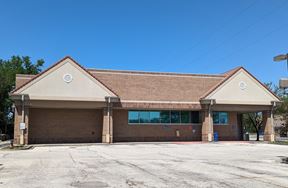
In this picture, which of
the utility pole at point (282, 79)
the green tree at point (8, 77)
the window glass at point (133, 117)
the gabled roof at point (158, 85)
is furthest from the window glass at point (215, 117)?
the green tree at point (8, 77)

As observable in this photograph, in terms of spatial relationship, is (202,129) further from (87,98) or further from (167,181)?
(167,181)

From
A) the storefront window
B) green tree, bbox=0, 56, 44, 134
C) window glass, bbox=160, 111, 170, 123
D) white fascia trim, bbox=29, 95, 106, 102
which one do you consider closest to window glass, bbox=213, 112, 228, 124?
the storefront window

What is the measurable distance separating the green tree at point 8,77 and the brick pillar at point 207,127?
3565 cm

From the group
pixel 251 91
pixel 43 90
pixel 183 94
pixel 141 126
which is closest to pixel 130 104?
pixel 141 126

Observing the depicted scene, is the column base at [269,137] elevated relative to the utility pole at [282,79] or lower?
lower

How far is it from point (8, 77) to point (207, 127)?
40.4m

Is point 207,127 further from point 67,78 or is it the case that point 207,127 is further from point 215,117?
point 67,78

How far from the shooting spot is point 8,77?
63312 mm

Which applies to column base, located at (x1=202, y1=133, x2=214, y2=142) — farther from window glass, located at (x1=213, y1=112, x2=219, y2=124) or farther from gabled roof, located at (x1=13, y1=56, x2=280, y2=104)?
gabled roof, located at (x1=13, y1=56, x2=280, y2=104)

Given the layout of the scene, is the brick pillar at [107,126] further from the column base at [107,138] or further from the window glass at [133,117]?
the window glass at [133,117]

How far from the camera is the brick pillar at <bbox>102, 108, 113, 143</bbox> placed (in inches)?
1430

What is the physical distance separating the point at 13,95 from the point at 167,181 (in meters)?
26.7

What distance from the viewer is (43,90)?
34750 mm

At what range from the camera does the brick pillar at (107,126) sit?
3631 cm
